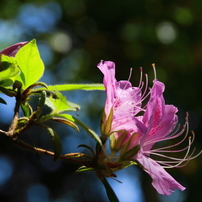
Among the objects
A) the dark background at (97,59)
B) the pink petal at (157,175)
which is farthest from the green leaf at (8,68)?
the dark background at (97,59)

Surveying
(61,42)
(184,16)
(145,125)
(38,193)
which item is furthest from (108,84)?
(38,193)

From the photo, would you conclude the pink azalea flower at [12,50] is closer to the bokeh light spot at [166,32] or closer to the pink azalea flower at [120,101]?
the pink azalea flower at [120,101]

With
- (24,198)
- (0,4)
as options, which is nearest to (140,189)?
(24,198)

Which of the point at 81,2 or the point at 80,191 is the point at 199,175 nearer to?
the point at 80,191

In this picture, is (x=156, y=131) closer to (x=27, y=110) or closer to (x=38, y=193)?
(x=27, y=110)

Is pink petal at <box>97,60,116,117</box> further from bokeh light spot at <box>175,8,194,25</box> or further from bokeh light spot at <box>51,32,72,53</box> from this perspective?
bokeh light spot at <box>51,32,72,53</box>
